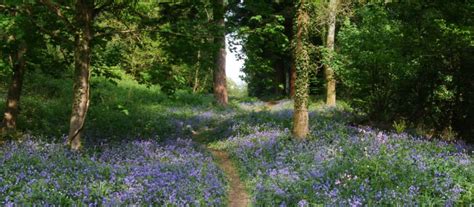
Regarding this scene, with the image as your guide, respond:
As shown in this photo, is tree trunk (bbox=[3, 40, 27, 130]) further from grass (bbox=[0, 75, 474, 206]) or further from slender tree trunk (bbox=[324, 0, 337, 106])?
slender tree trunk (bbox=[324, 0, 337, 106])

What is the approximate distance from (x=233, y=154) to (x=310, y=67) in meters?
3.89

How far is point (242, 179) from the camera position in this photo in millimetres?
11789

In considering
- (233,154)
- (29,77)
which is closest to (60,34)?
(233,154)

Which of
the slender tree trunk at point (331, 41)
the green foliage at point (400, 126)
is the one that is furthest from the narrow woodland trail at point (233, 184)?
the slender tree trunk at point (331, 41)

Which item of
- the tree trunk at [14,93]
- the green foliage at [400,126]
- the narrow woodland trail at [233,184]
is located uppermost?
the tree trunk at [14,93]

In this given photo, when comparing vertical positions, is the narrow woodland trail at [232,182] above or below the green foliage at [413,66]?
below

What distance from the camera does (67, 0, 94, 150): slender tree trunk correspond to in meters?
11.4

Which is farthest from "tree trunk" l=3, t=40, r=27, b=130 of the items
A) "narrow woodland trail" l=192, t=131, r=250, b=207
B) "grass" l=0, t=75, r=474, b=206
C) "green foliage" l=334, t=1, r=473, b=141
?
"green foliage" l=334, t=1, r=473, b=141

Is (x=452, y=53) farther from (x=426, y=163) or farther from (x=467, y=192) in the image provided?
(x=467, y=192)

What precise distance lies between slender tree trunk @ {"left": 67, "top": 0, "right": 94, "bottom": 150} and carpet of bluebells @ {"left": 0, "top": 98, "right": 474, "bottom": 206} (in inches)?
36.9

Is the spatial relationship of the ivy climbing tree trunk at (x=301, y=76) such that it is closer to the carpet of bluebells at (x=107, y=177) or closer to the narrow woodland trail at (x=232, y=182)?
the narrow woodland trail at (x=232, y=182)

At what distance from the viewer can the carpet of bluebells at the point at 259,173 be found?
8039mm

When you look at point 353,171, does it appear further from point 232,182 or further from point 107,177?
point 107,177

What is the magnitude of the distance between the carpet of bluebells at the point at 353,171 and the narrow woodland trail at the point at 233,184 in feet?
0.77
